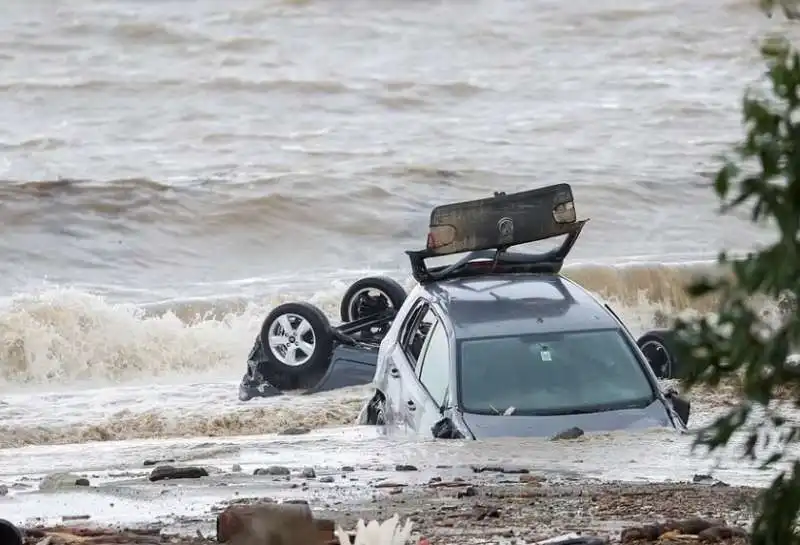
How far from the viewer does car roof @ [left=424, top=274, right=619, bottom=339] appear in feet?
32.6

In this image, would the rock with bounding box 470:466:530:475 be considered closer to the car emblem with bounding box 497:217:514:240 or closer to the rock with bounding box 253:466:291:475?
the rock with bounding box 253:466:291:475

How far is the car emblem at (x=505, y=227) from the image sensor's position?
11.2m

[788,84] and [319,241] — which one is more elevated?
[788,84]

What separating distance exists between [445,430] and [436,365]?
64 centimetres

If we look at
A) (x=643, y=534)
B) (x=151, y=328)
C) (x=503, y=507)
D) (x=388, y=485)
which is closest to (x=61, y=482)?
(x=388, y=485)

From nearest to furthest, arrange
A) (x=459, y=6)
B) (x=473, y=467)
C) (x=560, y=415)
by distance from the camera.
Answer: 1. (x=473, y=467)
2. (x=560, y=415)
3. (x=459, y=6)

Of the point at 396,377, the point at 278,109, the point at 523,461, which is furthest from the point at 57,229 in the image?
the point at 523,461

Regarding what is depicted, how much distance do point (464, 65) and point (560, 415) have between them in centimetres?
3301

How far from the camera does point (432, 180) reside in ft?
104

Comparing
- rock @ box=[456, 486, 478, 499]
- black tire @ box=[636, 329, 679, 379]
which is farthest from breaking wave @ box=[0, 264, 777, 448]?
rock @ box=[456, 486, 478, 499]

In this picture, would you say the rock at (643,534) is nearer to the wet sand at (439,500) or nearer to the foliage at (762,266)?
the wet sand at (439,500)

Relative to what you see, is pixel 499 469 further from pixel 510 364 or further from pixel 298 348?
pixel 298 348

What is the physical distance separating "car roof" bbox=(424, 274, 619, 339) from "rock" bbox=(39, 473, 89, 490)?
8.46ft

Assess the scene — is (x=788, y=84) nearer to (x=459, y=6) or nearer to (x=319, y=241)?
(x=319, y=241)
